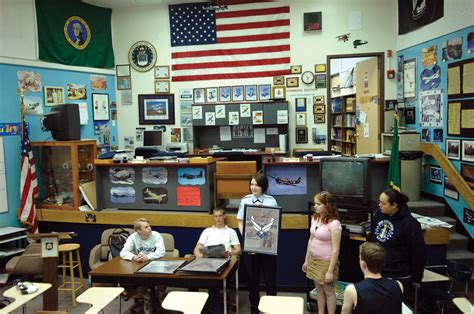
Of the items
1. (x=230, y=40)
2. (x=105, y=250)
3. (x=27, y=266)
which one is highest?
(x=230, y=40)

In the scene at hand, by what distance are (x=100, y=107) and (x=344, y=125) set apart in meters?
5.52

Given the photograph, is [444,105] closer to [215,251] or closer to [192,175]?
[192,175]

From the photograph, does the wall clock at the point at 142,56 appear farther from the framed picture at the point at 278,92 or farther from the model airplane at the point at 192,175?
the model airplane at the point at 192,175

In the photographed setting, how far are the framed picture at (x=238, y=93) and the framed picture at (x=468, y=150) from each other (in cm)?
458

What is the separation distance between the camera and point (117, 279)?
4.07 meters

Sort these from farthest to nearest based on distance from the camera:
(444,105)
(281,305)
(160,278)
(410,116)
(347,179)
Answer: (410,116), (444,105), (347,179), (160,278), (281,305)

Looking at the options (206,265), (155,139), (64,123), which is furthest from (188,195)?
(155,139)

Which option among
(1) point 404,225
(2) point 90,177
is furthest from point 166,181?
(1) point 404,225

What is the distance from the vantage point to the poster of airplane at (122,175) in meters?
5.80

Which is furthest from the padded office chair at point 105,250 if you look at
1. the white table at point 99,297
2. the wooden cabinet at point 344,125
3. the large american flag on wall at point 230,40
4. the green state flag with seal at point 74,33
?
the wooden cabinet at point 344,125

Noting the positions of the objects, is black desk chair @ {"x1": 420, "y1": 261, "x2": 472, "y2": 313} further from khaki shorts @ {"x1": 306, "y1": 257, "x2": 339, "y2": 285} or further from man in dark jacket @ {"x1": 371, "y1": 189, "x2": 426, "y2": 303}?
khaki shorts @ {"x1": 306, "y1": 257, "x2": 339, "y2": 285}

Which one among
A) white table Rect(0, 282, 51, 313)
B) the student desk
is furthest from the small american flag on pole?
white table Rect(0, 282, 51, 313)

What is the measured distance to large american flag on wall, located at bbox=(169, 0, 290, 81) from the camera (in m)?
8.74

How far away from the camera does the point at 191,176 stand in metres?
5.59
